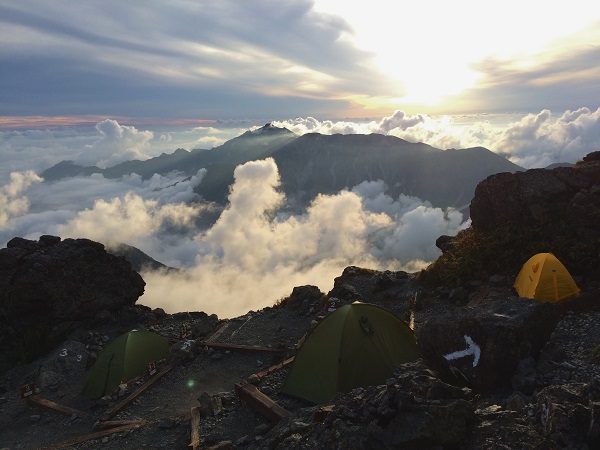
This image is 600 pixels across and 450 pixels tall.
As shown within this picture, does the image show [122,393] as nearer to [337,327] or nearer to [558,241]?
[337,327]

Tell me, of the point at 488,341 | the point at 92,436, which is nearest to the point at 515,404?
the point at 488,341

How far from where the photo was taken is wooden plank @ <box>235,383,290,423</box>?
12.2 m

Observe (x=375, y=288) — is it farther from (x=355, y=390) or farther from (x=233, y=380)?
(x=355, y=390)

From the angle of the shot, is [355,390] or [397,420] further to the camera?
[355,390]

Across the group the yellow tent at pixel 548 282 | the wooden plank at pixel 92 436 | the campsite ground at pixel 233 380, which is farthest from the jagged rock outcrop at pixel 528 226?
the wooden plank at pixel 92 436

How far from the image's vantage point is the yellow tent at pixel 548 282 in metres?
17.2

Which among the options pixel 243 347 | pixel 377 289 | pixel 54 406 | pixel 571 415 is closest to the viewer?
pixel 571 415

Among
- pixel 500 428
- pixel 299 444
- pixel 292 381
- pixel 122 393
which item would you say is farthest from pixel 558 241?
pixel 122 393

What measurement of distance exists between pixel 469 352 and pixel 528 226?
16.2 metres

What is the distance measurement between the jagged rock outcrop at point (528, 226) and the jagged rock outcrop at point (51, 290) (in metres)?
21.6

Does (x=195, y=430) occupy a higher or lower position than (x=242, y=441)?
lower

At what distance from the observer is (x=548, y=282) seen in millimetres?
17422

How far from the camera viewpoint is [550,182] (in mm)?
24531

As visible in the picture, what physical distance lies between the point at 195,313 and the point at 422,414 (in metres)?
24.9
